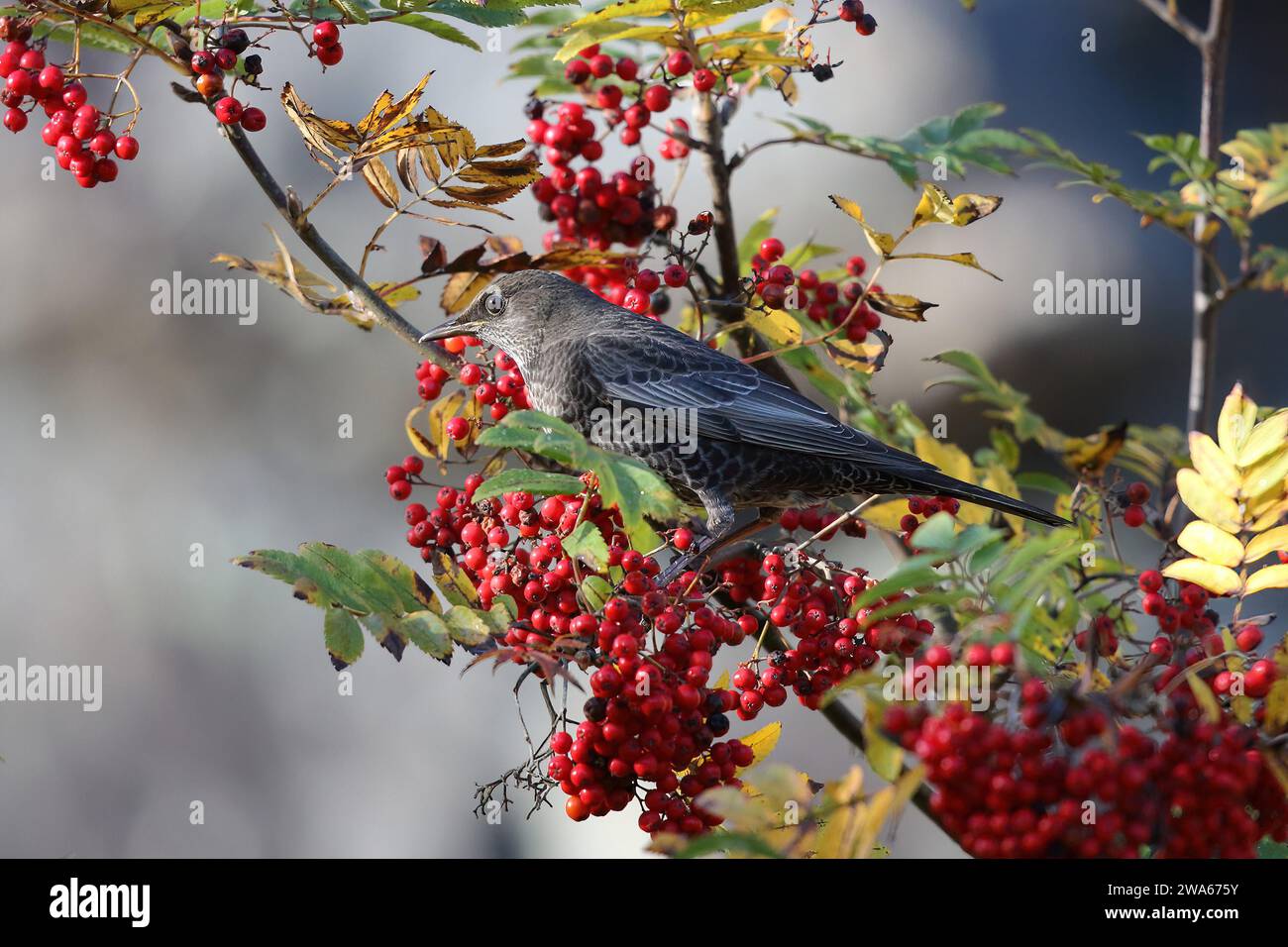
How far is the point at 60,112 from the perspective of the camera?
7.19 feet

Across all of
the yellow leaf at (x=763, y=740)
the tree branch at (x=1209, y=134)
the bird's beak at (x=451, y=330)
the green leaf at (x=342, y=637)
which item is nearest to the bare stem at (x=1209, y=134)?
the tree branch at (x=1209, y=134)

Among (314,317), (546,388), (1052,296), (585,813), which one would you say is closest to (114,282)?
(314,317)

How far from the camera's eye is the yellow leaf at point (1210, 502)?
6.28 feet

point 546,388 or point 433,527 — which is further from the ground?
point 546,388

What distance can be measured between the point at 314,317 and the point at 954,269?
2.76 m

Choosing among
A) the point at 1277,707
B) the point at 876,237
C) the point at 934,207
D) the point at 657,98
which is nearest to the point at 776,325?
the point at 876,237

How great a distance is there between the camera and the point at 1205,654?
175 centimetres

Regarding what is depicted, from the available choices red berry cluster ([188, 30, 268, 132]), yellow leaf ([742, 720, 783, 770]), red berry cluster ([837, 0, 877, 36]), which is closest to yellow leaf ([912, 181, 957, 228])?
red berry cluster ([837, 0, 877, 36])

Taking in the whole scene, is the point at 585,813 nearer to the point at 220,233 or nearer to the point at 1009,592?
the point at 1009,592

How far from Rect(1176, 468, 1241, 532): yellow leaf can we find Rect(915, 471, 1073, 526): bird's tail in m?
0.48

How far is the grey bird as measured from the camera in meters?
2.79

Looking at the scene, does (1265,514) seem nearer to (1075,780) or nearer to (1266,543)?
(1266,543)

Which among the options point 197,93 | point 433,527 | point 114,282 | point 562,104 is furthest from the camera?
point 114,282

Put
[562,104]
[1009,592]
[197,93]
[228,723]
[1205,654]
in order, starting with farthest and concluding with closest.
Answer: [228,723] < [562,104] < [197,93] < [1205,654] < [1009,592]
